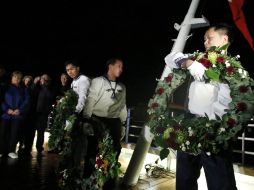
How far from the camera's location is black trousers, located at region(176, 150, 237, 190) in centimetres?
280

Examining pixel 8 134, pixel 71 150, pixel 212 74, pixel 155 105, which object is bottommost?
pixel 8 134

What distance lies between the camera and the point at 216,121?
289 cm

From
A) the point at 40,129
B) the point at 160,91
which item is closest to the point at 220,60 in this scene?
the point at 160,91

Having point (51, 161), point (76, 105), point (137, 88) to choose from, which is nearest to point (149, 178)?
point (76, 105)

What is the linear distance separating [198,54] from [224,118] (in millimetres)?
702

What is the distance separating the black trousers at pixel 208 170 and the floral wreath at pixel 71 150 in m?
1.64

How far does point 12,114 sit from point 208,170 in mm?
5712

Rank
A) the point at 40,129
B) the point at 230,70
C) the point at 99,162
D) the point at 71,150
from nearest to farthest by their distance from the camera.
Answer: the point at 230,70
the point at 99,162
the point at 71,150
the point at 40,129

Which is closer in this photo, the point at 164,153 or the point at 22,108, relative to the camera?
the point at 164,153

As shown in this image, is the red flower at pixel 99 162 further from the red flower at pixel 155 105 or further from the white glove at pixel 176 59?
the white glove at pixel 176 59

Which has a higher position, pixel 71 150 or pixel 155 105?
pixel 155 105

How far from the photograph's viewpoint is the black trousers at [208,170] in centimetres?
280

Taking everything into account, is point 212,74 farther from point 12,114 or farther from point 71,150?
point 12,114

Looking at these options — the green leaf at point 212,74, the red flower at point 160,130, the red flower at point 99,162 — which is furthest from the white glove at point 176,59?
the red flower at point 99,162
